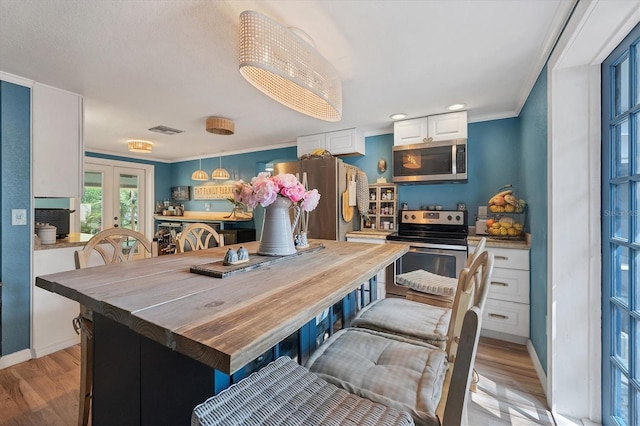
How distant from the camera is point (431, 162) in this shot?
3.13 m

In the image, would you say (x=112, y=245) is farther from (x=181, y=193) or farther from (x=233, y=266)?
(x=181, y=193)

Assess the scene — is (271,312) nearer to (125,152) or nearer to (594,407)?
(594,407)

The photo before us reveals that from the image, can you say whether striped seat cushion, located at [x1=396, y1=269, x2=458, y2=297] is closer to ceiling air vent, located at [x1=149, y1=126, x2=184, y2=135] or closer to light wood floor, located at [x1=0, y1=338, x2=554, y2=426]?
light wood floor, located at [x1=0, y1=338, x2=554, y2=426]

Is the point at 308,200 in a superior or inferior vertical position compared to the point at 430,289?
superior

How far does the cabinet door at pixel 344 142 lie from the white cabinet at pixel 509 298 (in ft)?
6.39

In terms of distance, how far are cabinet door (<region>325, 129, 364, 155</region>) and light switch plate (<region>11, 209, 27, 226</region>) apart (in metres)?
3.02

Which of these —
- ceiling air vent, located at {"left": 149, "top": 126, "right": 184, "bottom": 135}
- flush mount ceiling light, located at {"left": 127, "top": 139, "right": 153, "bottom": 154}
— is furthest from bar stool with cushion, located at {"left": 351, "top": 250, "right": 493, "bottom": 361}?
flush mount ceiling light, located at {"left": 127, "top": 139, "right": 153, "bottom": 154}

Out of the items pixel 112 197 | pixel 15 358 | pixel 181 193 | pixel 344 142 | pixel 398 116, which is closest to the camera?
pixel 15 358

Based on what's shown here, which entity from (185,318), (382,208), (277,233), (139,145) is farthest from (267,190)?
(139,145)

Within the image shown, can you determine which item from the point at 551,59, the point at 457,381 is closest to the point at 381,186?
the point at 551,59

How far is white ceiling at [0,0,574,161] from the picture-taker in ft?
4.71

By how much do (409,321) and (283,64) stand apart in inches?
49.6

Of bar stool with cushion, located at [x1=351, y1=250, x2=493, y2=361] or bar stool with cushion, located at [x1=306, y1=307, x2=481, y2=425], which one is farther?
bar stool with cushion, located at [x1=351, y1=250, x2=493, y2=361]

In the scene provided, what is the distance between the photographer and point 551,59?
5.40 feet
